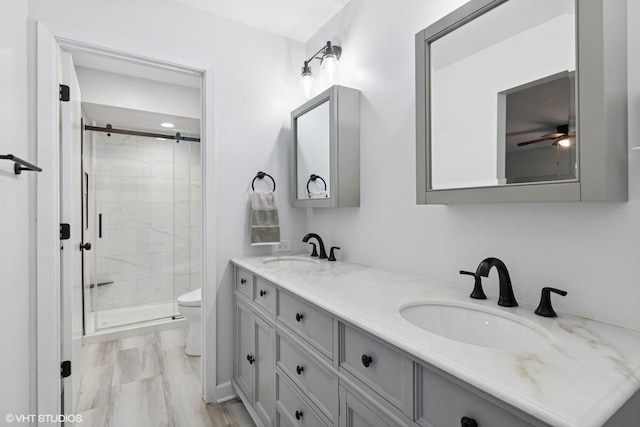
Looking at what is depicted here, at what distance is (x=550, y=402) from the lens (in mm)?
553

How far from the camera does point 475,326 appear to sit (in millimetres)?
1095

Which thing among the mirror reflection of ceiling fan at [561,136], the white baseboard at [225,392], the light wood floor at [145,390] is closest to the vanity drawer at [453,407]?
the mirror reflection of ceiling fan at [561,136]

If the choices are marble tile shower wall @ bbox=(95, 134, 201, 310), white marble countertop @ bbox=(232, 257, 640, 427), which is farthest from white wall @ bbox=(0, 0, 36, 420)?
marble tile shower wall @ bbox=(95, 134, 201, 310)

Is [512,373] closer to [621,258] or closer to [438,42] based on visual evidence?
[621,258]

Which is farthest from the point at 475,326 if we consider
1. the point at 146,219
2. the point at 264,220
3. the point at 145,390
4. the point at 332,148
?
the point at 146,219

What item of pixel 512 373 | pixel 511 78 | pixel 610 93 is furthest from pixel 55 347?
pixel 610 93

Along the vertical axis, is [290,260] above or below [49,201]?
below

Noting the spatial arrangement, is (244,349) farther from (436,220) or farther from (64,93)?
(64,93)

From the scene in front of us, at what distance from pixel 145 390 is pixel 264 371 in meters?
1.04

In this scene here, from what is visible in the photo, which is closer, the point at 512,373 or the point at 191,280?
the point at 512,373

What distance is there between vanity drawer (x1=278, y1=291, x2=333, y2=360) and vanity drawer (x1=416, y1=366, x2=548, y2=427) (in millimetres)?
387

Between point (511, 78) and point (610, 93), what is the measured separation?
0.30 meters

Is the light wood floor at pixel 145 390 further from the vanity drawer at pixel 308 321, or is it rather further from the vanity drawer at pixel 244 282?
the vanity drawer at pixel 308 321

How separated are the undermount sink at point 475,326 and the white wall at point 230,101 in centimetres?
135
